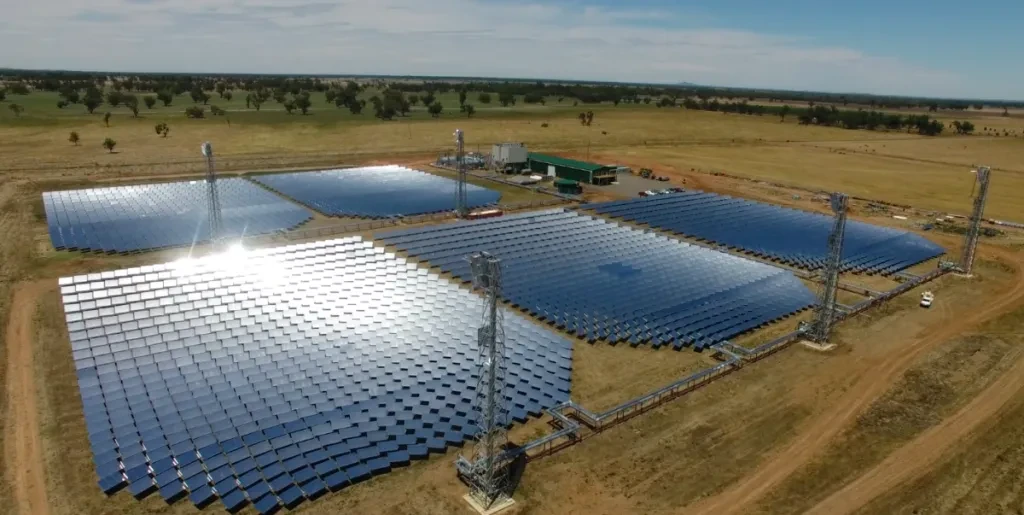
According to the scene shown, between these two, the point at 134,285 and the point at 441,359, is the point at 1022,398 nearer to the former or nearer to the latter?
the point at 441,359

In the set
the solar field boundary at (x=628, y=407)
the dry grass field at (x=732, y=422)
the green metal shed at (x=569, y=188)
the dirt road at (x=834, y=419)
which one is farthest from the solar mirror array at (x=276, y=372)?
the green metal shed at (x=569, y=188)

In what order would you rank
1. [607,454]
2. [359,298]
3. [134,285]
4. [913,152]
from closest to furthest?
[607,454] < [134,285] < [359,298] < [913,152]

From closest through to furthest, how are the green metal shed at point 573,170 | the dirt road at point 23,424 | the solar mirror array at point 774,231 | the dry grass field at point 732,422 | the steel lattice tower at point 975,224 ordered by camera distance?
1. the dirt road at point 23,424
2. the dry grass field at point 732,422
3. the steel lattice tower at point 975,224
4. the solar mirror array at point 774,231
5. the green metal shed at point 573,170

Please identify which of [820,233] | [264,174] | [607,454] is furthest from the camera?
[264,174]

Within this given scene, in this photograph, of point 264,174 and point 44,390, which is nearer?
point 44,390

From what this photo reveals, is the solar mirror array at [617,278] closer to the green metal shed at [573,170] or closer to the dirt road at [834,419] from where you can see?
the dirt road at [834,419]

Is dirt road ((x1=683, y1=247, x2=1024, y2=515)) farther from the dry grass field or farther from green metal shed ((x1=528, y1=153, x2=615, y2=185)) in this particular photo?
green metal shed ((x1=528, y1=153, x2=615, y2=185))

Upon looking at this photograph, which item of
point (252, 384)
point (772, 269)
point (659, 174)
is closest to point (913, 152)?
point (659, 174)
